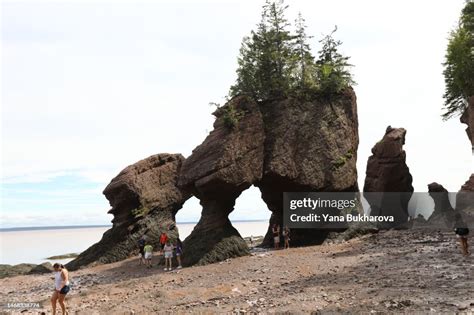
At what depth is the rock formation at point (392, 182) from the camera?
41.8 m

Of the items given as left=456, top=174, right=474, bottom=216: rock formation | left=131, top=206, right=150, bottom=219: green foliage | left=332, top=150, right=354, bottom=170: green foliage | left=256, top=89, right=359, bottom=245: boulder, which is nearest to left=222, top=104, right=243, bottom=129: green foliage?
left=256, top=89, right=359, bottom=245: boulder

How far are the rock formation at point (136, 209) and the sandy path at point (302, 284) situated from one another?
5746mm

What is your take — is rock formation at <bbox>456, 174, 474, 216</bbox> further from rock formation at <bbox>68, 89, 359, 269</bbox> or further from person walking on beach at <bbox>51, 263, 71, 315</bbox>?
person walking on beach at <bbox>51, 263, 71, 315</bbox>

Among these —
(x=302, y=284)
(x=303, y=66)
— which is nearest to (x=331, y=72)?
(x=303, y=66)

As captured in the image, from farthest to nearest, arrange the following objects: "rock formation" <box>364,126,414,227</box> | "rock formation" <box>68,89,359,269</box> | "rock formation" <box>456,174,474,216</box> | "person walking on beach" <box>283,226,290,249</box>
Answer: "rock formation" <box>364,126,414,227</box> → "rock formation" <box>456,174,474,216</box> → "person walking on beach" <box>283,226,290,249</box> → "rock formation" <box>68,89,359,269</box>

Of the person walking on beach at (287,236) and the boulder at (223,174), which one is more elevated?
the boulder at (223,174)

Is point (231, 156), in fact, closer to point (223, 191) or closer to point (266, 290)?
point (223, 191)

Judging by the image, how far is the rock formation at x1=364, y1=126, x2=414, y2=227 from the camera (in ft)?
137

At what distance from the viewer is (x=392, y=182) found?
4206 cm

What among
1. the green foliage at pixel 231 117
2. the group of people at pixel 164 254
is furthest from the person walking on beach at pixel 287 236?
the green foliage at pixel 231 117

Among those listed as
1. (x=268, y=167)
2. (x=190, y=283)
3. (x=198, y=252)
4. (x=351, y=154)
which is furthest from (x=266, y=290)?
(x=351, y=154)

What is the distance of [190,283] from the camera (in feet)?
67.1

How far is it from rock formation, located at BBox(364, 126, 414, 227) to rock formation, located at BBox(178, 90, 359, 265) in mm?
8144

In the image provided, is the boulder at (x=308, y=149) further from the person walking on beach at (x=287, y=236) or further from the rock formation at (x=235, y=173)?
the person walking on beach at (x=287, y=236)
